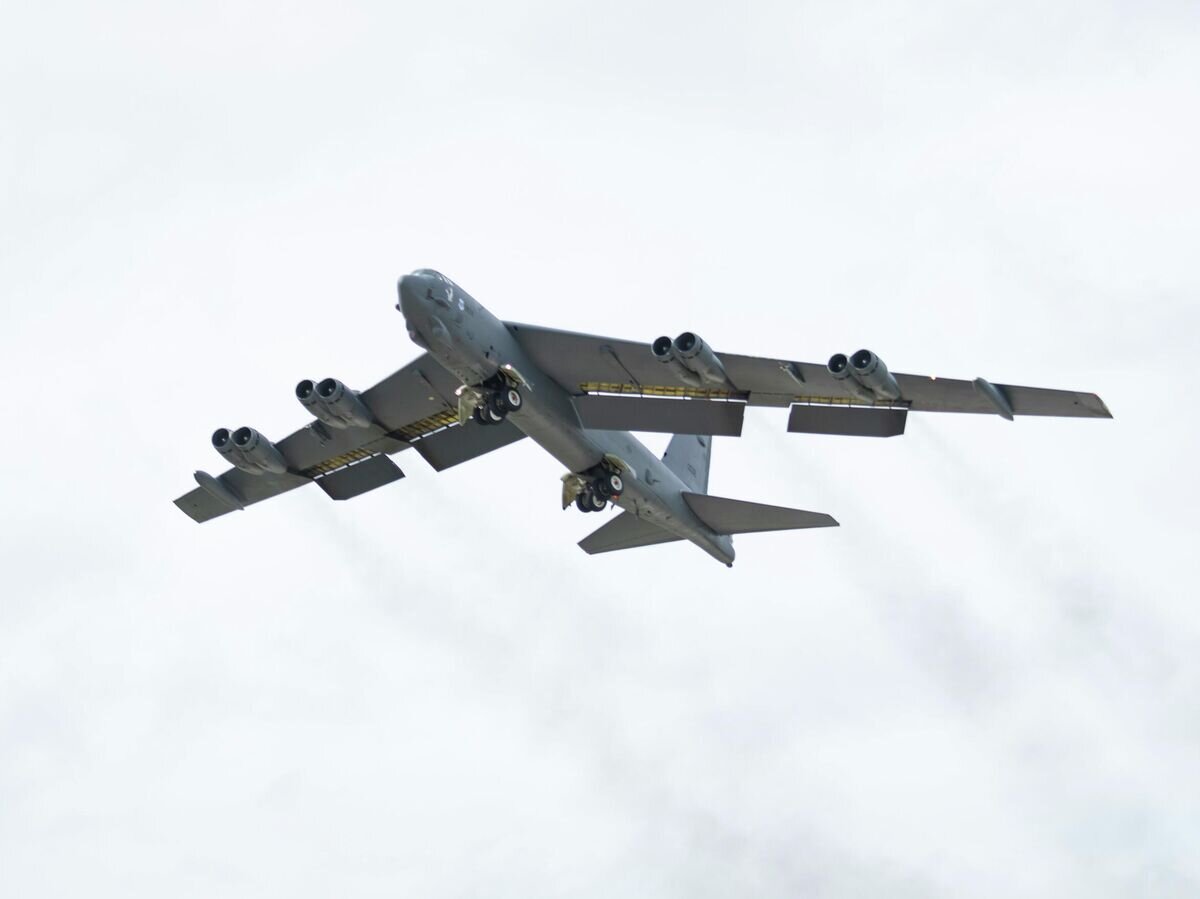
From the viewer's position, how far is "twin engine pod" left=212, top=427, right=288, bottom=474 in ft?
147

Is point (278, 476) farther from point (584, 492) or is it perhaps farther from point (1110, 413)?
point (1110, 413)

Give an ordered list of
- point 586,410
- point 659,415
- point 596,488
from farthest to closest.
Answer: point 596,488 < point 586,410 < point 659,415

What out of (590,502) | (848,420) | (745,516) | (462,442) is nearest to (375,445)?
(462,442)

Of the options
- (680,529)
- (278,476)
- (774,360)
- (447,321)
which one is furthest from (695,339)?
(278,476)

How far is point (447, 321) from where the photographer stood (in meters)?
39.0

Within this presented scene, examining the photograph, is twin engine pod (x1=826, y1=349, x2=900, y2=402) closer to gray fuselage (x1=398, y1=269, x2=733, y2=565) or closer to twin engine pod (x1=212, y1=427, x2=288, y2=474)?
gray fuselage (x1=398, y1=269, x2=733, y2=565)

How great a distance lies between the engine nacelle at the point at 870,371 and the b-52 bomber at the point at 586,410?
29 millimetres

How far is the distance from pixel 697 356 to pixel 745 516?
7.51 m

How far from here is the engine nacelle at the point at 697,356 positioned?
3831 centimetres

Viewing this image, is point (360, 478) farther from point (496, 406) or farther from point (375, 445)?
point (496, 406)

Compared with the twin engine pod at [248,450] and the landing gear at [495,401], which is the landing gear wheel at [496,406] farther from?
the twin engine pod at [248,450]

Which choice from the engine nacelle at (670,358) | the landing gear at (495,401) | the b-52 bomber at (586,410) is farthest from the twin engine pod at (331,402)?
the engine nacelle at (670,358)

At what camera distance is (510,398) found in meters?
40.3

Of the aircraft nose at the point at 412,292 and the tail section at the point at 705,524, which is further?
the tail section at the point at 705,524
